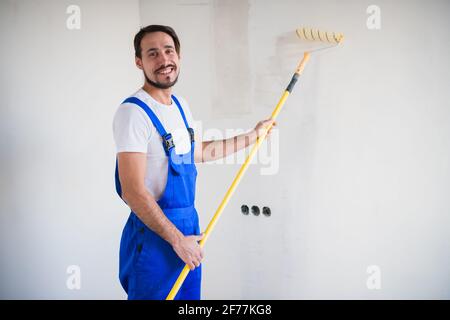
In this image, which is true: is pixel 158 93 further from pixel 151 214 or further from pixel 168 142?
pixel 151 214

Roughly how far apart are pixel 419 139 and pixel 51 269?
1.62 meters

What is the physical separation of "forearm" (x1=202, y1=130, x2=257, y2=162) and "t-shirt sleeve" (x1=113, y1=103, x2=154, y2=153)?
359 millimetres

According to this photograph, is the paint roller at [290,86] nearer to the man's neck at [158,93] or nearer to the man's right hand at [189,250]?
the man's right hand at [189,250]

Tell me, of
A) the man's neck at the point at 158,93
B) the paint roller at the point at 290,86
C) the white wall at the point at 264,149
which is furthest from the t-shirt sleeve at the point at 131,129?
the white wall at the point at 264,149

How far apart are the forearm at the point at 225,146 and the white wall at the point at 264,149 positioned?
0.11 m

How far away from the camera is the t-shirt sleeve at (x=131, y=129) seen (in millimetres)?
1367

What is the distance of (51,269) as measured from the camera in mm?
1989

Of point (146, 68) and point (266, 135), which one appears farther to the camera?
point (266, 135)

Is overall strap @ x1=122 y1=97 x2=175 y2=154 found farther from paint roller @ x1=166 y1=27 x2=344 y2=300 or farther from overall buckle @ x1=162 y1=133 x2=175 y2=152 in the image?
paint roller @ x1=166 y1=27 x2=344 y2=300

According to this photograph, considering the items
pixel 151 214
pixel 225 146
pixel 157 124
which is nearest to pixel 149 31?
pixel 157 124
